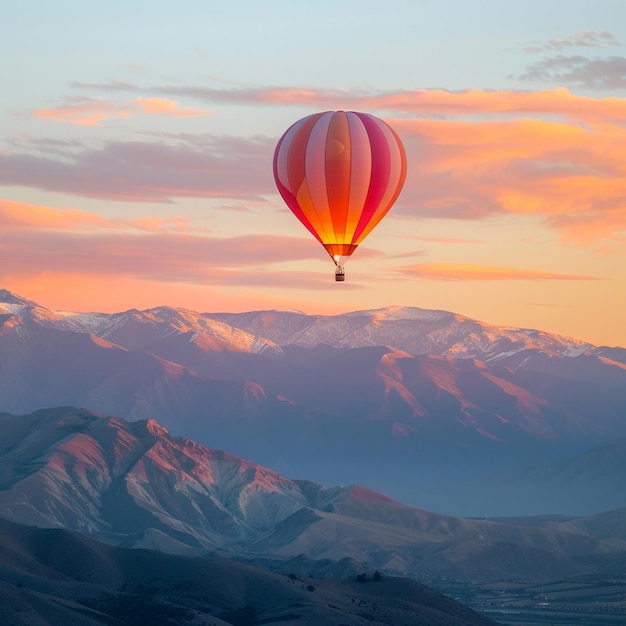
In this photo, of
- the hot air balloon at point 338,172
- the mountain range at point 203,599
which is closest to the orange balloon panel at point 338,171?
the hot air balloon at point 338,172

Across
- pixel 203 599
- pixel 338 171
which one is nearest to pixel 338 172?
pixel 338 171

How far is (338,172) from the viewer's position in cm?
14600

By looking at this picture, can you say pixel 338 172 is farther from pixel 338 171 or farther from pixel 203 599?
pixel 203 599

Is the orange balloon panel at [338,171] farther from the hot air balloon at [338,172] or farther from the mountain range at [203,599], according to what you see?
the mountain range at [203,599]

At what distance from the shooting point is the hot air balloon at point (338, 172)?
146000 millimetres

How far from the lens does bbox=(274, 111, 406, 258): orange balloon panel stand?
14600cm

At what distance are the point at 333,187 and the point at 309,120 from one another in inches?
A: 261

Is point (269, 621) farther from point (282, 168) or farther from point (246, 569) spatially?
point (282, 168)

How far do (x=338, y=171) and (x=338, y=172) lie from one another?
9cm

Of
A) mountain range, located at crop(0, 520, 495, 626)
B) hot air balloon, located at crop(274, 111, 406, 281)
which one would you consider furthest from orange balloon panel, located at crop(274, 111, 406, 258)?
mountain range, located at crop(0, 520, 495, 626)

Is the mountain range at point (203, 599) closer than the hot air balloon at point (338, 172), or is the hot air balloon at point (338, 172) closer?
the hot air balloon at point (338, 172)

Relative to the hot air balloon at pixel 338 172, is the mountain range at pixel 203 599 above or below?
below

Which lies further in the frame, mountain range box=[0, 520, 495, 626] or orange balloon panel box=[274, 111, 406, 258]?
mountain range box=[0, 520, 495, 626]

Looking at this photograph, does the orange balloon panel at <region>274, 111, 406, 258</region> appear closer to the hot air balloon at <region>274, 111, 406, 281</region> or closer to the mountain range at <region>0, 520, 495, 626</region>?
the hot air balloon at <region>274, 111, 406, 281</region>
